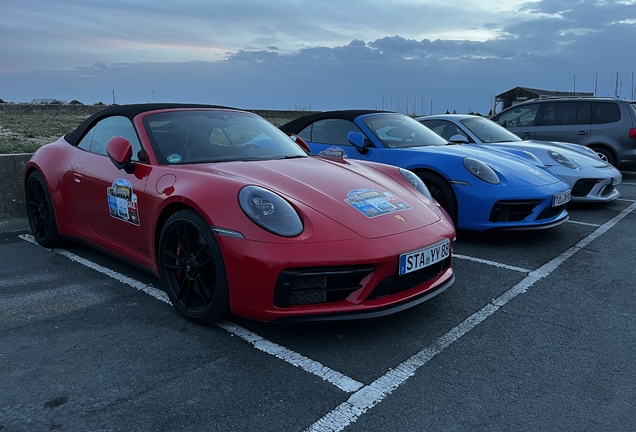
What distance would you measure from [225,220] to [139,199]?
0.85 metres

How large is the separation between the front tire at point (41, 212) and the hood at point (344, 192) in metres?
1.87

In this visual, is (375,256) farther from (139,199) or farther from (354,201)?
(139,199)

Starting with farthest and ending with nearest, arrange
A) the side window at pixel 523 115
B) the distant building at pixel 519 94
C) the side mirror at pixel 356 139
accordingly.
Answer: the distant building at pixel 519 94 < the side window at pixel 523 115 < the side mirror at pixel 356 139

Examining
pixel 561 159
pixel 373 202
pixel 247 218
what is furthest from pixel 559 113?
pixel 247 218

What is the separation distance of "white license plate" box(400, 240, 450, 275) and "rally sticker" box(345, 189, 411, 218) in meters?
0.30

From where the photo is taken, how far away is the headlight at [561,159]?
6.35 metres

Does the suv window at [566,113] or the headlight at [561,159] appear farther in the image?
the suv window at [566,113]

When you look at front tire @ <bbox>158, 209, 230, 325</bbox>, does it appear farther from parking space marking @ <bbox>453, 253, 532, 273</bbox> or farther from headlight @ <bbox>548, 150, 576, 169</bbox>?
headlight @ <bbox>548, 150, 576, 169</bbox>

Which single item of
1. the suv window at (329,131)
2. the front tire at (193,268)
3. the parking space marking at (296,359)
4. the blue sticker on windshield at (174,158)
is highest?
the suv window at (329,131)

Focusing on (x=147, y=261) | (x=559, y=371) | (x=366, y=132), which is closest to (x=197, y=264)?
(x=147, y=261)

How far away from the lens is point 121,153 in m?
3.27

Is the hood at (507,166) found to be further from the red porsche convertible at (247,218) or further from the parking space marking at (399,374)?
the red porsche convertible at (247,218)

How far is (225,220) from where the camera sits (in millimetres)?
2652

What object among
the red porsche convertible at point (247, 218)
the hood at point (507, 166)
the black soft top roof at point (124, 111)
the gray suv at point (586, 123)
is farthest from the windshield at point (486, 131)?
the black soft top roof at point (124, 111)
